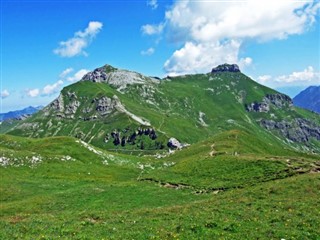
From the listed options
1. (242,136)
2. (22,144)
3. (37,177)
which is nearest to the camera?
(37,177)

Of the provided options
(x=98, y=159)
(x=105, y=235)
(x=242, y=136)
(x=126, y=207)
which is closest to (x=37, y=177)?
(x=98, y=159)

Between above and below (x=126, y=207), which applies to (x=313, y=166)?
above

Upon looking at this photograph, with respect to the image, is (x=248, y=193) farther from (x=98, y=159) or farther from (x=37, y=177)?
(x=98, y=159)

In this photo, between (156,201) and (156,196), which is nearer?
(156,201)

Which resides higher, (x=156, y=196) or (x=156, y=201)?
(x=156, y=196)

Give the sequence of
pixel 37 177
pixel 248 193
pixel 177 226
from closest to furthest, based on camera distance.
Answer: pixel 177 226
pixel 248 193
pixel 37 177

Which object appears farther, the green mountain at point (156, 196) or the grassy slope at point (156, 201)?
the green mountain at point (156, 196)

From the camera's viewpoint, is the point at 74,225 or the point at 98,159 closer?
the point at 74,225

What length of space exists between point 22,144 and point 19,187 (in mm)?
63954

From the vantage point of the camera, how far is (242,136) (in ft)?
471

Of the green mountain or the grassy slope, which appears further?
the green mountain

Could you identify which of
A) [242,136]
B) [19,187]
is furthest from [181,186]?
[242,136]

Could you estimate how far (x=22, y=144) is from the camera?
435 ft

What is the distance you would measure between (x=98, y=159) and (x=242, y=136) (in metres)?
60.2
